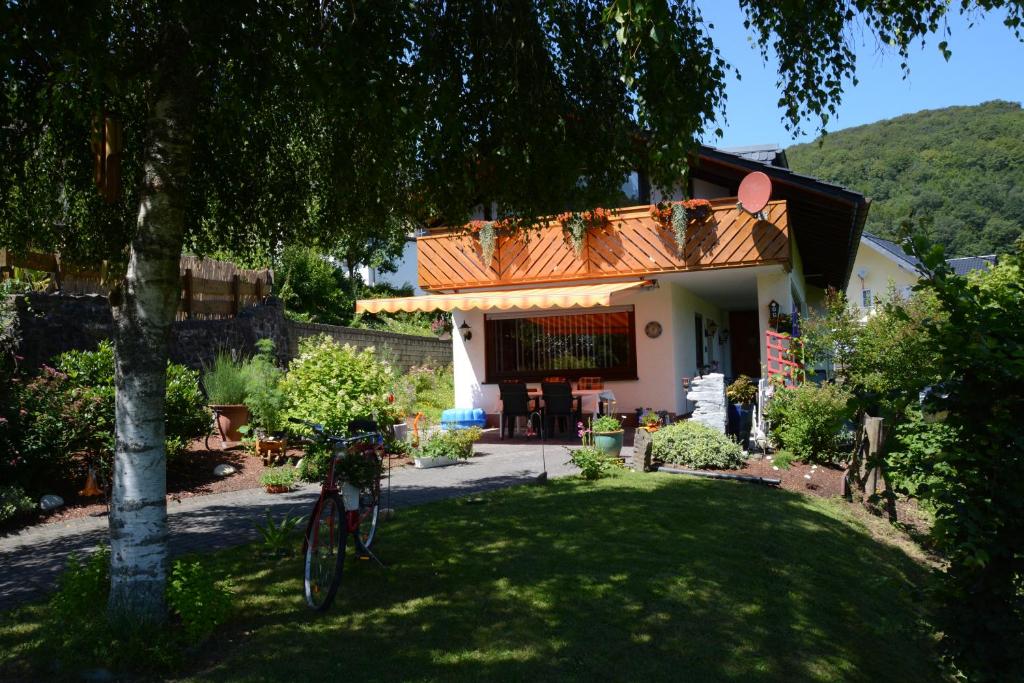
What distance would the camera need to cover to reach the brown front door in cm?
2427

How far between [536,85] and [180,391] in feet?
22.6

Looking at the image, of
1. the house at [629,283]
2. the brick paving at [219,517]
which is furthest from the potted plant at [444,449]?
the house at [629,283]

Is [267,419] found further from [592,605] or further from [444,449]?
[592,605]

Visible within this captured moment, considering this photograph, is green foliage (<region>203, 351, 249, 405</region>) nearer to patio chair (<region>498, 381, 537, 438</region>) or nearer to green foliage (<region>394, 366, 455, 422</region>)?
green foliage (<region>394, 366, 455, 422</region>)

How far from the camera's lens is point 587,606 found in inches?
205

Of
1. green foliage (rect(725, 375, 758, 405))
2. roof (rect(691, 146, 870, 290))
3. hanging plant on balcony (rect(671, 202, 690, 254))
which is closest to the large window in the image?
hanging plant on balcony (rect(671, 202, 690, 254))

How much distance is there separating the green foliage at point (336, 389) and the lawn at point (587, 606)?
2.71 metres

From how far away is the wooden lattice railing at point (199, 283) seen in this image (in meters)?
14.1

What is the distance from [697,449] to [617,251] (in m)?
6.15

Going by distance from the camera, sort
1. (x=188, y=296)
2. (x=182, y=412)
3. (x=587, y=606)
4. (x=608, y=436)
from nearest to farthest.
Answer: (x=587, y=606) < (x=182, y=412) < (x=608, y=436) < (x=188, y=296)

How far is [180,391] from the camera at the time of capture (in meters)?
10.9

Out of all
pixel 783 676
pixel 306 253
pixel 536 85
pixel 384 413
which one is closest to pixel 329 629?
pixel 783 676

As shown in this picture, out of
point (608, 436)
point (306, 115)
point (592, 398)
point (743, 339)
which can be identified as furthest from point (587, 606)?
point (743, 339)

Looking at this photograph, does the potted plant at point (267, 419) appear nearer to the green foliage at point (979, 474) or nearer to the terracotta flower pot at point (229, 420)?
the terracotta flower pot at point (229, 420)
